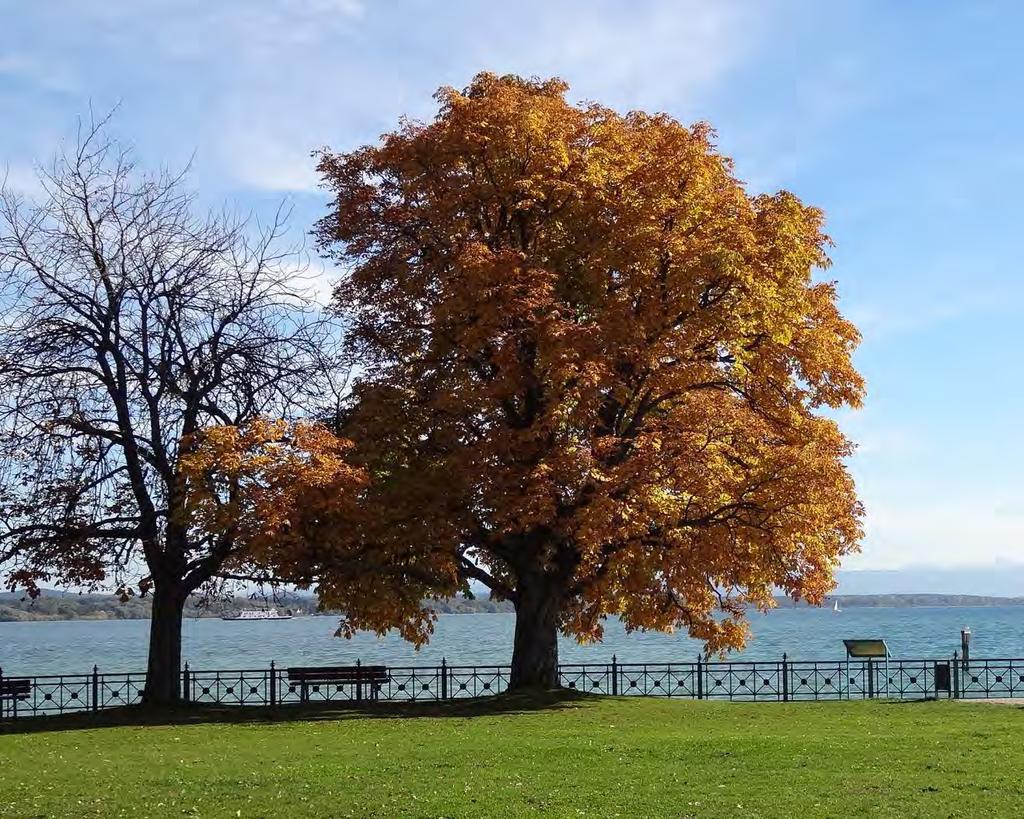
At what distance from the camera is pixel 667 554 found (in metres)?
25.0

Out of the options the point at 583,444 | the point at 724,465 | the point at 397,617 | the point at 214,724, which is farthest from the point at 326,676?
the point at 724,465

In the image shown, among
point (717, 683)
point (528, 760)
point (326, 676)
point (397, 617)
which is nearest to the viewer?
point (528, 760)

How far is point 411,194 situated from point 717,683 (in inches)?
663

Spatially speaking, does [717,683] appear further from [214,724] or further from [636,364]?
[214,724]

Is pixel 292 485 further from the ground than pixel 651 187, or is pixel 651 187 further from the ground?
pixel 651 187

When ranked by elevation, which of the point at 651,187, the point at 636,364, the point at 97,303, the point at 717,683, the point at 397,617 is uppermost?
the point at 651,187

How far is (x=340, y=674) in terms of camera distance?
3039cm

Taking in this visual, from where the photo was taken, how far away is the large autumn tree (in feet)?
80.5

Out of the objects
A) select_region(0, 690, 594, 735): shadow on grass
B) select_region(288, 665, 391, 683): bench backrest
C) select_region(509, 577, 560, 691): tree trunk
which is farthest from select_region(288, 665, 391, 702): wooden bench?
select_region(509, 577, 560, 691): tree trunk

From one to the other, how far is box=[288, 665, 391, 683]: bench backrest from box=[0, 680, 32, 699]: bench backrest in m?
6.29

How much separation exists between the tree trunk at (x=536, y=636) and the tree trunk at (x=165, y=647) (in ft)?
25.5

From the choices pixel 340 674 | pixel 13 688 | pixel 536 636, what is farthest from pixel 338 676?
pixel 13 688

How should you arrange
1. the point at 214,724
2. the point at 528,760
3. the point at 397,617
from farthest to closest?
the point at 397,617, the point at 214,724, the point at 528,760

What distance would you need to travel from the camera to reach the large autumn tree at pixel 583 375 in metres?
24.5
